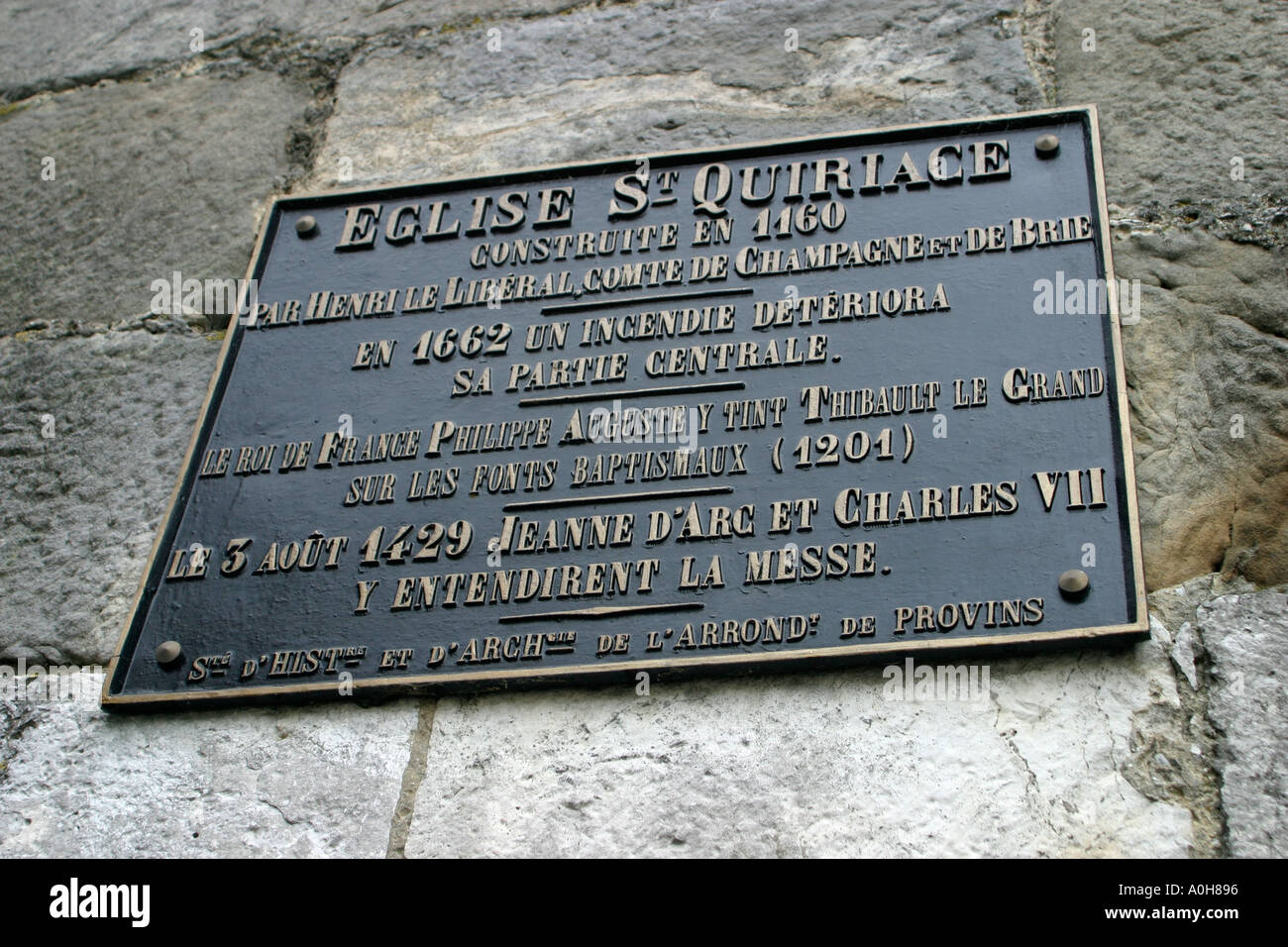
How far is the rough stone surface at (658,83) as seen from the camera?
4277mm

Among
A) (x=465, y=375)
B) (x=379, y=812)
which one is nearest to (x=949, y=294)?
(x=465, y=375)

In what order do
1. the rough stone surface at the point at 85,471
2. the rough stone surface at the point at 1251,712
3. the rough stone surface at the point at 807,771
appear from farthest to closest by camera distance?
the rough stone surface at the point at 85,471 → the rough stone surface at the point at 807,771 → the rough stone surface at the point at 1251,712

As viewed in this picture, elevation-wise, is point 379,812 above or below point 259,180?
below

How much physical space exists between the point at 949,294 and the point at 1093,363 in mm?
428

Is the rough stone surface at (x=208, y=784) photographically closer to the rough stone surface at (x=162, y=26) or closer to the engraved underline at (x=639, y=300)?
the engraved underline at (x=639, y=300)

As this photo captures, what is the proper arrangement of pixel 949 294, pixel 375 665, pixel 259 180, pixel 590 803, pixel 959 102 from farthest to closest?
pixel 259 180, pixel 959 102, pixel 949 294, pixel 375 665, pixel 590 803

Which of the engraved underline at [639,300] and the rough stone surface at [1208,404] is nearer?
the rough stone surface at [1208,404]

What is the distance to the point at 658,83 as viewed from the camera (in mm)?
4543

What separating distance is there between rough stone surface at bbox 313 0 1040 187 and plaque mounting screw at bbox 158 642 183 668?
1.75 meters

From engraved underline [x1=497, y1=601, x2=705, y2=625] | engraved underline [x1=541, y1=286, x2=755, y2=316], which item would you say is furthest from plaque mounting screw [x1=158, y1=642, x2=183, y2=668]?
engraved underline [x1=541, y1=286, x2=755, y2=316]

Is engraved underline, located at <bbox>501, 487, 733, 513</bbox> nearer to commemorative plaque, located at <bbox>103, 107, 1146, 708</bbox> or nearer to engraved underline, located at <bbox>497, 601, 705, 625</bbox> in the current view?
commemorative plaque, located at <bbox>103, 107, 1146, 708</bbox>

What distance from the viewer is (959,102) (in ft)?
13.7

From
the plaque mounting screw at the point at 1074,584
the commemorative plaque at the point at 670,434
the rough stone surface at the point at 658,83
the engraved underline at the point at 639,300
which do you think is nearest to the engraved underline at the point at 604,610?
the commemorative plaque at the point at 670,434

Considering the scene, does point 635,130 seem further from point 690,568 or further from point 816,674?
point 816,674
